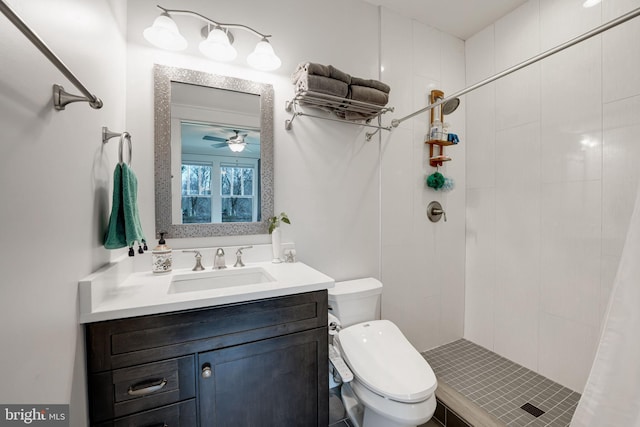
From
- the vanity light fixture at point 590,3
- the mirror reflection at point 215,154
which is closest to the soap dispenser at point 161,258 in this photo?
the mirror reflection at point 215,154

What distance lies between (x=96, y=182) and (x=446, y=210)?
2.26 meters

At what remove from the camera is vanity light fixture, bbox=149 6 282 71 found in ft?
4.05

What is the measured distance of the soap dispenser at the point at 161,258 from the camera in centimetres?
126

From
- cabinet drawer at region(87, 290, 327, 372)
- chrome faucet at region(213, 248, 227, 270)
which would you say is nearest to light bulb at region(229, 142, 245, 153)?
chrome faucet at region(213, 248, 227, 270)

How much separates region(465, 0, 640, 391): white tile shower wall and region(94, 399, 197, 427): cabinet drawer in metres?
2.17

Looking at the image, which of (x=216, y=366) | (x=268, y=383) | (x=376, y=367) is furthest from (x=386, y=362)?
(x=216, y=366)

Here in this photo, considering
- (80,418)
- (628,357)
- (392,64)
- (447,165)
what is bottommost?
(80,418)

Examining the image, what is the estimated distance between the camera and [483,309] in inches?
85.3

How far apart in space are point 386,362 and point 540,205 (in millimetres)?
1539

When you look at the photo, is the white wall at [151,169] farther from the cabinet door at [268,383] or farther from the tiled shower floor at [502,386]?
the cabinet door at [268,383]

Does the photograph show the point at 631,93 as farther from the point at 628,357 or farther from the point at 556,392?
the point at 556,392

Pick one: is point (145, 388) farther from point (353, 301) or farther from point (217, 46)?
point (217, 46)

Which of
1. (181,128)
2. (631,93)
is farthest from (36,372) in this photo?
(631,93)

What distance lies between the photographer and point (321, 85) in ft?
4.75
